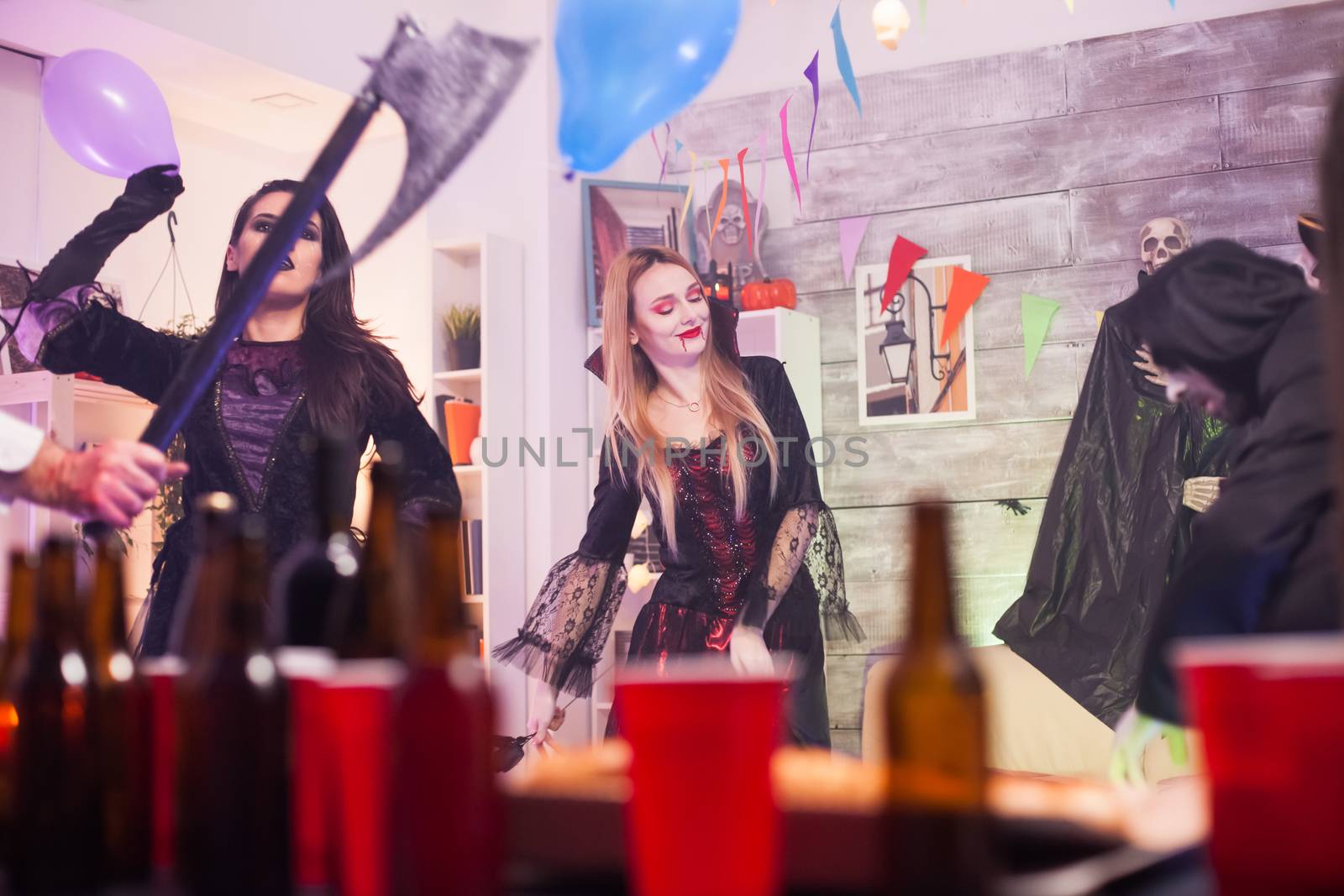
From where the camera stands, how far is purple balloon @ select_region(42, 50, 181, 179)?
379 cm

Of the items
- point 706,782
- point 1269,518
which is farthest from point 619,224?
point 706,782

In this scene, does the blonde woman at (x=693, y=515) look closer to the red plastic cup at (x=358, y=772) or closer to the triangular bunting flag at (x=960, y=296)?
the triangular bunting flag at (x=960, y=296)

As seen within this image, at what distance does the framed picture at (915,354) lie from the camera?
4.52 meters

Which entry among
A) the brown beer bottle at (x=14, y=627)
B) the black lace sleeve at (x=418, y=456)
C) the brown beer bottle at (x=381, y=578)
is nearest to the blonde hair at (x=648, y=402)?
the black lace sleeve at (x=418, y=456)

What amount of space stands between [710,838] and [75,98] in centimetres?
379

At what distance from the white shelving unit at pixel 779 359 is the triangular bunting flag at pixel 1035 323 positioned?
Answer: 0.72 meters

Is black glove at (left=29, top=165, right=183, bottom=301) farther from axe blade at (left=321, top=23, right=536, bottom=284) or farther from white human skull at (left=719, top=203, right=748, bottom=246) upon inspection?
Answer: white human skull at (left=719, top=203, right=748, bottom=246)

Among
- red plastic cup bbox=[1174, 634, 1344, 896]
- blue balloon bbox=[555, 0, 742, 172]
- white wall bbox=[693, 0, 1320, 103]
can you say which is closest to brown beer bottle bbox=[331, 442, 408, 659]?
red plastic cup bbox=[1174, 634, 1344, 896]

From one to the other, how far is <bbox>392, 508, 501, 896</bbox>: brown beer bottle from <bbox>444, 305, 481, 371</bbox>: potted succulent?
4060 mm

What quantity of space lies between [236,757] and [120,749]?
17cm

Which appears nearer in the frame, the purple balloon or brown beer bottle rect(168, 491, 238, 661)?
brown beer bottle rect(168, 491, 238, 661)

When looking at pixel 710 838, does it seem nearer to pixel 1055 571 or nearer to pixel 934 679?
pixel 934 679

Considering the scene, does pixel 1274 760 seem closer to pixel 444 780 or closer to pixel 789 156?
pixel 444 780

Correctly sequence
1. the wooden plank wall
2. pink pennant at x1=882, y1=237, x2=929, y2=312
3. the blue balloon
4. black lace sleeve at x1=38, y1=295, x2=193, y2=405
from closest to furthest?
the blue balloon < black lace sleeve at x1=38, y1=295, x2=193, y2=405 < the wooden plank wall < pink pennant at x1=882, y1=237, x2=929, y2=312
